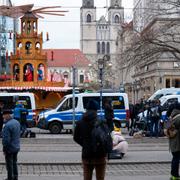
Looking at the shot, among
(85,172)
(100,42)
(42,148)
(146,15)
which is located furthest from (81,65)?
(85,172)

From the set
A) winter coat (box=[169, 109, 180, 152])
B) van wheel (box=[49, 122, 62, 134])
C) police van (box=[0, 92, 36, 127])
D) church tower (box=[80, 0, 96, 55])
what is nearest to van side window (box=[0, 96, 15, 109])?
police van (box=[0, 92, 36, 127])

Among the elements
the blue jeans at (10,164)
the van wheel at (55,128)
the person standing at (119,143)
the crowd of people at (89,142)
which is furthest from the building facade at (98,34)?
the blue jeans at (10,164)

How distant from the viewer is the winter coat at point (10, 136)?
475 inches

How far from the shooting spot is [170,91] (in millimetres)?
46469

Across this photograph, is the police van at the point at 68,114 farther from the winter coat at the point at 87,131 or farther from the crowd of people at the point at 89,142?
the winter coat at the point at 87,131

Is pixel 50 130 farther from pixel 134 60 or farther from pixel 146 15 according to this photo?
pixel 146 15

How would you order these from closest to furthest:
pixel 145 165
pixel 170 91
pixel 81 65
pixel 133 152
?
pixel 145 165
pixel 133 152
pixel 170 91
pixel 81 65

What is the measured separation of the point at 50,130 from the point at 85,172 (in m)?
21.8

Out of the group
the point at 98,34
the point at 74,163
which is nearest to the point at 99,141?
the point at 74,163

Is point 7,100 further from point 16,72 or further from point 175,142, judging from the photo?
point 175,142

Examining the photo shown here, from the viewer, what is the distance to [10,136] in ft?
39.7

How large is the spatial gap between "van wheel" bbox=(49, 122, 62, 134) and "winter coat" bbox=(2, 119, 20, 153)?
63.5 ft

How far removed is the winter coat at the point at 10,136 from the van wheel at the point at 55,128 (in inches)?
762

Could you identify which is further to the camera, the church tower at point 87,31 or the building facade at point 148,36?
the church tower at point 87,31
